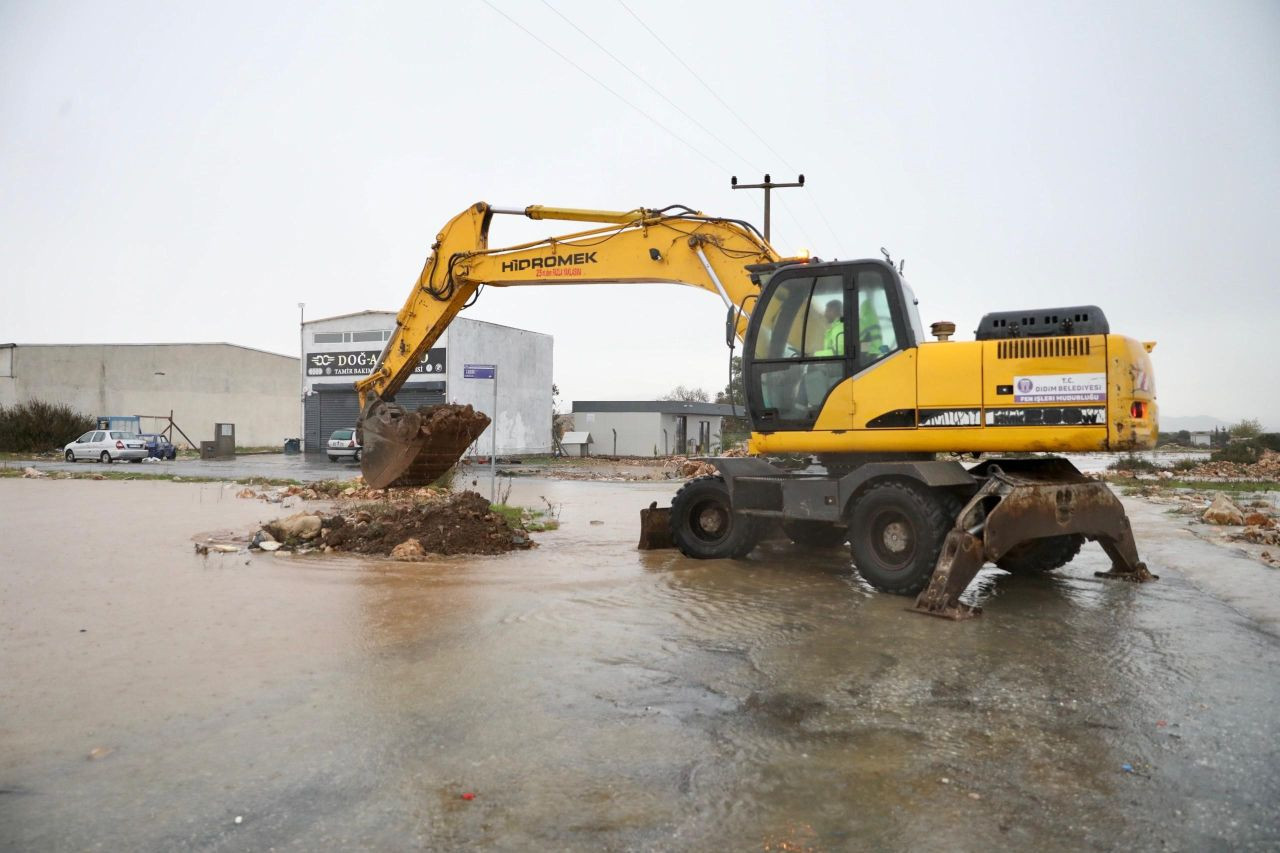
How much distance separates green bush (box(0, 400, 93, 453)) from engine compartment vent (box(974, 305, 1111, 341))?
45837 millimetres

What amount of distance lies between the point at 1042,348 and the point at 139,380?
176ft

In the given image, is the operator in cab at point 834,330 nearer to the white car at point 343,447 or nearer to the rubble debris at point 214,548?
the rubble debris at point 214,548

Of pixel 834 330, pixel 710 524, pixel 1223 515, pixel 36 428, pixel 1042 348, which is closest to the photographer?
pixel 1042 348

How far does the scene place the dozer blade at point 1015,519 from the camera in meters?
7.11

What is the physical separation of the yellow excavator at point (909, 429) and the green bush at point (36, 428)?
41.9m

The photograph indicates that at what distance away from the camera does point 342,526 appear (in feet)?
35.6

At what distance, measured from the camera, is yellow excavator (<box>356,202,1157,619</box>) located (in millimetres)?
7602

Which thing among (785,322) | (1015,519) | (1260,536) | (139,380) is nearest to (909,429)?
(1015,519)

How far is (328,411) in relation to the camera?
40938mm

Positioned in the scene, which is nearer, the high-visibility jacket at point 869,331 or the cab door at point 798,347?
the high-visibility jacket at point 869,331

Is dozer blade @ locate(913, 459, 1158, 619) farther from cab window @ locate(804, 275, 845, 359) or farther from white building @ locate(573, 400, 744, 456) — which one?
white building @ locate(573, 400, 744, 456)

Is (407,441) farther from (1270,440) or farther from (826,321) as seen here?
(1270,440)

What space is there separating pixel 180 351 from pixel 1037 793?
5551 centimetres

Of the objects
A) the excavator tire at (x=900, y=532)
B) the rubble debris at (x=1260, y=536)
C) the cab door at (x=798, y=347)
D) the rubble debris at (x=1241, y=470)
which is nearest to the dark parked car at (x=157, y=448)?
the cab door at (x=798, y=347)
